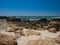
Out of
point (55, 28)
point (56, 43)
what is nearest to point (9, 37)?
point (56, 43)

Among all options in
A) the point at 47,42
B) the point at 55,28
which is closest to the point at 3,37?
the point at 47,42

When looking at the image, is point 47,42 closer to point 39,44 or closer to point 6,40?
point 39,44

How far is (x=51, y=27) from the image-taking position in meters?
9.44

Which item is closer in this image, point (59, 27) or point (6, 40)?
point (6, 40)

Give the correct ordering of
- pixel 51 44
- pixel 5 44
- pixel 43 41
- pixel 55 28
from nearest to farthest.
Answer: pixel 51 44
pixel 43 41
pixel 5 44
pixel 55 28

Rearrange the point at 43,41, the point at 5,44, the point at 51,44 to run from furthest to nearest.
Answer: the point at 5,44 < the point at 43,41 < the point at 51,44

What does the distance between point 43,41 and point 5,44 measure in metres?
1.35

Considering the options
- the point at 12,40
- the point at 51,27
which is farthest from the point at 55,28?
the point at 12,40

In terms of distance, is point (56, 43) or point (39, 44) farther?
point (39, 44)

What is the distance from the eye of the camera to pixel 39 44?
3768mm

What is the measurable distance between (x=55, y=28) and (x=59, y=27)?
0.51 metres

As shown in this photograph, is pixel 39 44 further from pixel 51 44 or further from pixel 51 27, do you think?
pixel 51 27

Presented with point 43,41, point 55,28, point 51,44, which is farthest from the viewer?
point 55,28

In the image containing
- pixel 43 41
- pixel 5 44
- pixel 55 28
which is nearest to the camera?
pixel 43 41
